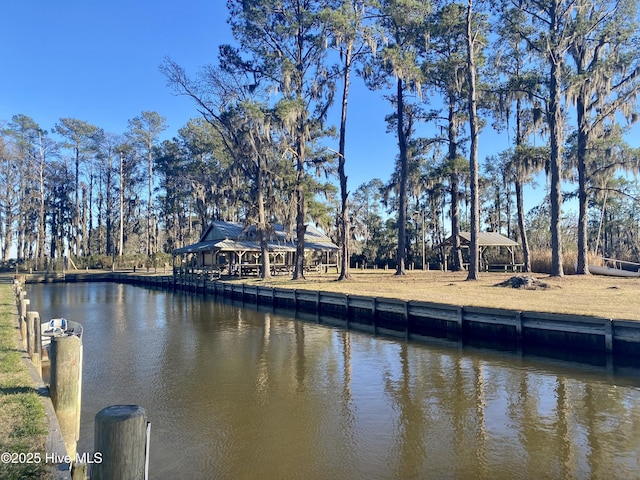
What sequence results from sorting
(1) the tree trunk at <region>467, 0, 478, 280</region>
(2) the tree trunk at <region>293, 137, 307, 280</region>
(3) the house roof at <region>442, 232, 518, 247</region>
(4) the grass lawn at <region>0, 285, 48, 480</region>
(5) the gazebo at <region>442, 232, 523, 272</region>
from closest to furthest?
(4) the grass lawn at <region>0, 285, 48, 480</region>
(1) the tree trunk at <region>467, 0, 478, 280</region>
(2) the tree trunk at <region>293, 137, 307, 280</region>
(5) the gazebo at <region>442, 232, 523, 272</region>
(3) the house roof at <region>442, 232, 518, 247</region>

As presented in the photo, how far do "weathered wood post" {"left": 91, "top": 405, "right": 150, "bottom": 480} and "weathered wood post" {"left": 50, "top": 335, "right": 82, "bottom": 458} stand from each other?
9.13 feet

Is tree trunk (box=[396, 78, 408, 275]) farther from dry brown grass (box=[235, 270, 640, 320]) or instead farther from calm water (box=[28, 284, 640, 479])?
calm water (box=[28, 284, 640, 479])

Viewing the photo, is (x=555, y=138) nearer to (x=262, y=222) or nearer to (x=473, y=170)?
(x=473, y=170)

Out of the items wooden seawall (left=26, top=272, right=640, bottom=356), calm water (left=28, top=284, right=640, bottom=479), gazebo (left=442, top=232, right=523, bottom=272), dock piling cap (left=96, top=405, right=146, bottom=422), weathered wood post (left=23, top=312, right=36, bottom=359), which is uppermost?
gazebo (left=442, top=232, right=523, bottom=272)

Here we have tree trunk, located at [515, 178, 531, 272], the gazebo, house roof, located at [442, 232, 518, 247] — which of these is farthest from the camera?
house roof, located at [442, 232, 518, 247]

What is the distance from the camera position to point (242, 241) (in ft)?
121

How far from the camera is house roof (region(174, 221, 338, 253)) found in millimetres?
34344

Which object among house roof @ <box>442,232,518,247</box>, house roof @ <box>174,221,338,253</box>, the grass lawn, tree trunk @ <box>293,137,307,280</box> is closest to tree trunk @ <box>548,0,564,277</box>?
tree trunk @ <box>293,137,307,280</box>

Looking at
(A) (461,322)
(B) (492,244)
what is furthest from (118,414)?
(B) (492,244)

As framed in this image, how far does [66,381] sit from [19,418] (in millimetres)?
572

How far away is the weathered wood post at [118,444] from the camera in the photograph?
2.64 m

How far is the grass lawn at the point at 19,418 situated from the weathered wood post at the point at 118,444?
151cm

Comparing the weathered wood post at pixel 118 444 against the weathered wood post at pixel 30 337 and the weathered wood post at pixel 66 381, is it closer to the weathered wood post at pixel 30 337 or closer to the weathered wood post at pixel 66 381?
the weathered wood post at pixel 66 381

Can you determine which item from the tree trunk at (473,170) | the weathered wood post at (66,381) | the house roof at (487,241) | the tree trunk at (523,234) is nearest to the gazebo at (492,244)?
the house roof at (487,241)
